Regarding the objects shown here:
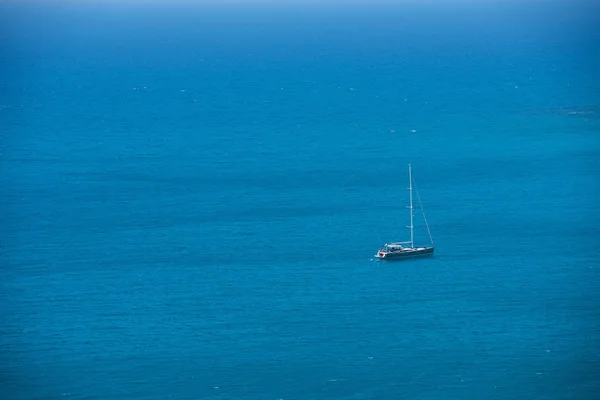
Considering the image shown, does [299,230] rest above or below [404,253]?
above

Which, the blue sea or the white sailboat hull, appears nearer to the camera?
the blue sea

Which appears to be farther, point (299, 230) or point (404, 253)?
point (299, 230)

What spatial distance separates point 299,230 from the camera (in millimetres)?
45625

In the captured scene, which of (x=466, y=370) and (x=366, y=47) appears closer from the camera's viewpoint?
(x=466, y=370)

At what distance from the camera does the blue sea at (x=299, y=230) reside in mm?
34969

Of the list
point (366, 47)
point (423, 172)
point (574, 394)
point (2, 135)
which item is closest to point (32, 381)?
point (574, 394)

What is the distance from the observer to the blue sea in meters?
35.0

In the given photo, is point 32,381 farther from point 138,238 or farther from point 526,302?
point 526,302

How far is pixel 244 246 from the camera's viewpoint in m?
44.3

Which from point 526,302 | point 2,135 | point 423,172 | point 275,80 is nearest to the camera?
point 526,302

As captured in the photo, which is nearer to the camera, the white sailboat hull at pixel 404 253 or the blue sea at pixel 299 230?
the blue sea at pixel 299 230

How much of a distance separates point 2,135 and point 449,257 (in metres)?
27.5

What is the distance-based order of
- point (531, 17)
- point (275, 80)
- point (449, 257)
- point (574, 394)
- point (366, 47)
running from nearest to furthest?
point (574, 394), point (449, 257), point (275, 80), point (366, 47), point (531, 17)

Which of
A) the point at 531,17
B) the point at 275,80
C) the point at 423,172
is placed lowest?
the point at 423,172
